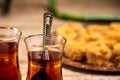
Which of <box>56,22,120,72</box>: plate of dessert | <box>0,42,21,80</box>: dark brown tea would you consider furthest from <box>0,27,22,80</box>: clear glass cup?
<box>56,22,120,72</box>: plate of dessert

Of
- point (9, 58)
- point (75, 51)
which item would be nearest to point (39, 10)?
point (75, 51)

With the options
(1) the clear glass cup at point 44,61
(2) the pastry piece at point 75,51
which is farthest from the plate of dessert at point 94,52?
(1) the clear glass cup at point 44,61

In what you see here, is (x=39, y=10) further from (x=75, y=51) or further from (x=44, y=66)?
(x=44, y=66)

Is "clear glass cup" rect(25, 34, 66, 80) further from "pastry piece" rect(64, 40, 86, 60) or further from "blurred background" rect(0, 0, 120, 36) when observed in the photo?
"blurred background" rect(0, 0, 120, 36)

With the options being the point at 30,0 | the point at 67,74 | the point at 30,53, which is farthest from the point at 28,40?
the point at 30,0

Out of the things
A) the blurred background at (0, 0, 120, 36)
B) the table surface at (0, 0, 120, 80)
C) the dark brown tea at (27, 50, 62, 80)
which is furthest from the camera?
the blurred background at (0, 0, 120, 36)

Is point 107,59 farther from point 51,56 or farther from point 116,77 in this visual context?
point 51,56

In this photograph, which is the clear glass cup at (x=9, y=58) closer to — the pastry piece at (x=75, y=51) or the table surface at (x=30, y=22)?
the table surface at (x=30, y=22)

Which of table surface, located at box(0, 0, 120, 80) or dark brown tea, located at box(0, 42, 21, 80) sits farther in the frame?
table surface, located at box(0, 0, 120, 80)
